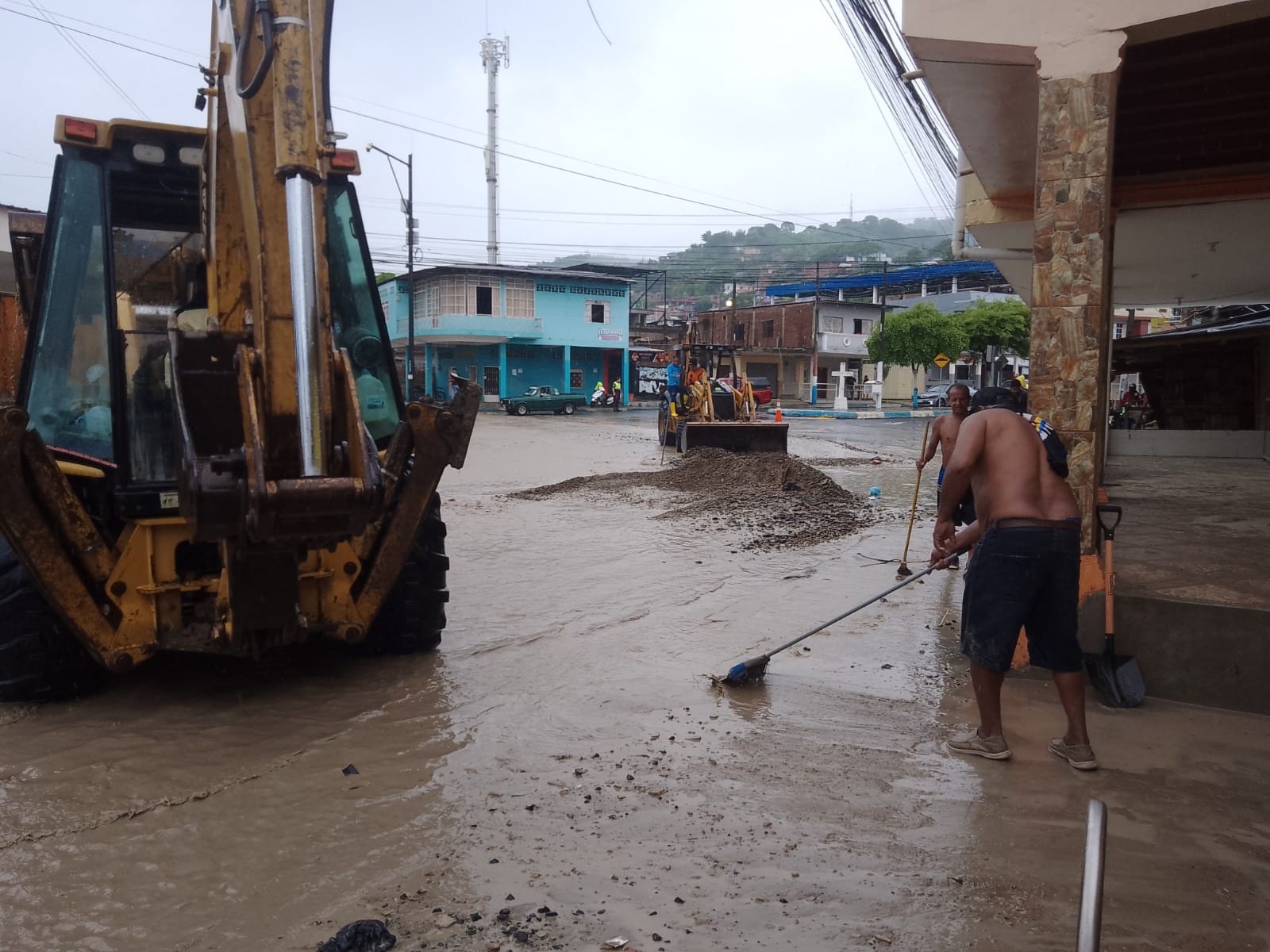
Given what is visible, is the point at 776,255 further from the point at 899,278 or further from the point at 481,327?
the point at 481,327

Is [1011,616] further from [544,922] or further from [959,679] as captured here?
[544,922]

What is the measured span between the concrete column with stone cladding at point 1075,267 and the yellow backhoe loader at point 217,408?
124 inches

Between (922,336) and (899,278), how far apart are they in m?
19.5

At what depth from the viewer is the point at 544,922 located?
9.86 ft

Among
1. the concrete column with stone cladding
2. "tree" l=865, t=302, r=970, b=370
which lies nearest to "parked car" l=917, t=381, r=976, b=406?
"tree" l=865, t=302, r=970, b=370

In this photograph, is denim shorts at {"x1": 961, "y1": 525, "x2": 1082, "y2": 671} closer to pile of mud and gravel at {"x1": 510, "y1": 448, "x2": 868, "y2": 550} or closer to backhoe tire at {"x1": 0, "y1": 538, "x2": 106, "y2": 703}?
backhoe tire at {"x1": 0, "y1": 538, "x2": 106, "y2": 703}

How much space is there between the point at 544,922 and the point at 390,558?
220cm

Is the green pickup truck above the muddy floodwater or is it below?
above

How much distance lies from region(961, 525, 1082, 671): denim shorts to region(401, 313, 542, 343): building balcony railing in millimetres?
40593

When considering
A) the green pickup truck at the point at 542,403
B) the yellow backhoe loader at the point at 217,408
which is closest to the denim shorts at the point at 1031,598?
the yellow backhoe loader at the point at 217,408

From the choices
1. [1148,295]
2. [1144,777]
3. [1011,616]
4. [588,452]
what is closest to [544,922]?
[1011,616]

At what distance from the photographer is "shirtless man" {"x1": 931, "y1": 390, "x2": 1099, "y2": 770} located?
4.23 meters

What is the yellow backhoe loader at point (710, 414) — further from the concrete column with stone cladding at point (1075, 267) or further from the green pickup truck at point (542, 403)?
the green pickup truck at point (542, 403)

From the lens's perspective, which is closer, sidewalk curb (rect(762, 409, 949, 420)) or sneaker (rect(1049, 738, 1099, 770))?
sneaker (rect(1049, 738, 1099, 770))
